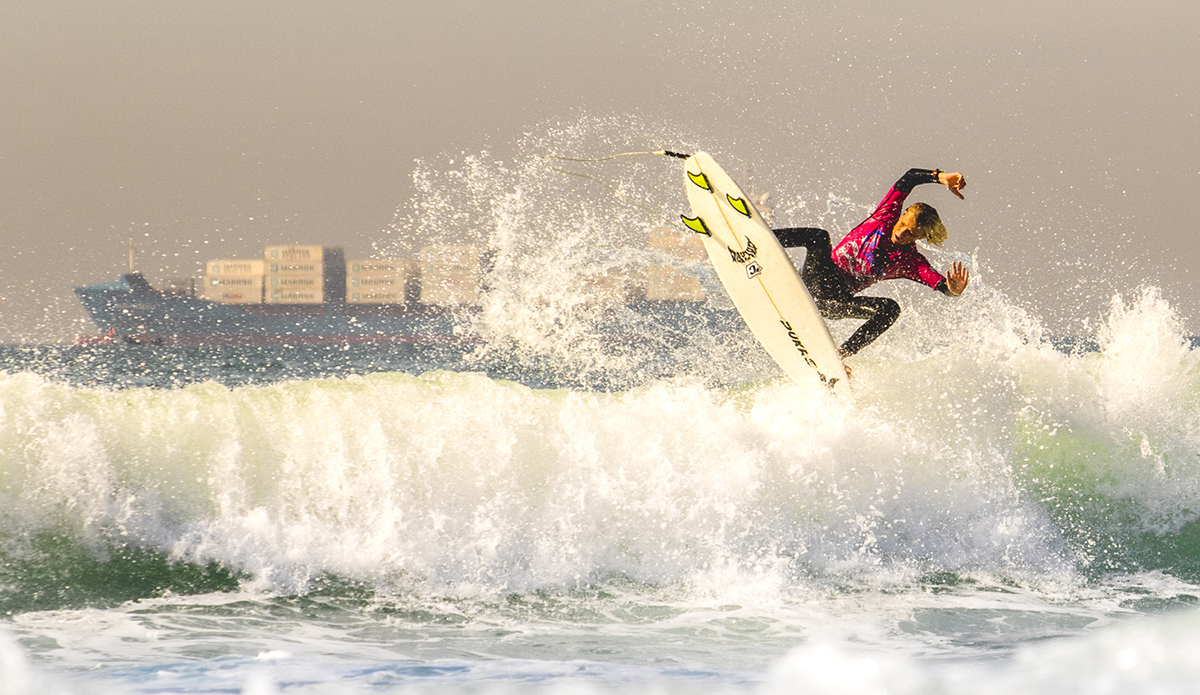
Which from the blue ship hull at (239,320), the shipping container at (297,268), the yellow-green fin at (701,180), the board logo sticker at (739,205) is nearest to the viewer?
the board logo sticker at (739,205)

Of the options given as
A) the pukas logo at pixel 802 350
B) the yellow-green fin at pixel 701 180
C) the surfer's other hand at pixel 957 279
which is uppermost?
the yellow-green fin at pixel 701 180

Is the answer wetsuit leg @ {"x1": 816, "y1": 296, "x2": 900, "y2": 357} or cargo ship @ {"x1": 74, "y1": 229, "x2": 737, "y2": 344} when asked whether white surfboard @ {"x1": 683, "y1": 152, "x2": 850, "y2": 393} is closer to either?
wetsuit leg @ {"x1": 816, "y1": 296, "x2": 900, "y2": 357}

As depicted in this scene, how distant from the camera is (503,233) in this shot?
7688mm

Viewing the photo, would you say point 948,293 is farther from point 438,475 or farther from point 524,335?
point 524,335

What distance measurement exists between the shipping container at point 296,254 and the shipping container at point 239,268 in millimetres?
1219

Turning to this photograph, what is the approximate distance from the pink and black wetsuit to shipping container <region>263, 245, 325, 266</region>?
6964 cm

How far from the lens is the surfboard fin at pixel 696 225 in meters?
6.10

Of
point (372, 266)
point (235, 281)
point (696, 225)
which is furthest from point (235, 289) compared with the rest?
point (696, 225)

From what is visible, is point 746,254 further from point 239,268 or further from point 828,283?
point 239,268

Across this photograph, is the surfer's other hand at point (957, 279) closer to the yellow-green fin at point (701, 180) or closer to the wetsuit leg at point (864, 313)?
the wetsuit leg at point (864, 313)

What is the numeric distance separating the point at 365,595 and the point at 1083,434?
5116 millimetres

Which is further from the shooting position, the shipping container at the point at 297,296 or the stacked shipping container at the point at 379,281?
the shipping container at the point at 297,296

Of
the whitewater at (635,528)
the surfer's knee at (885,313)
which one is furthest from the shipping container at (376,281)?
the surfer's knee at (885,313)

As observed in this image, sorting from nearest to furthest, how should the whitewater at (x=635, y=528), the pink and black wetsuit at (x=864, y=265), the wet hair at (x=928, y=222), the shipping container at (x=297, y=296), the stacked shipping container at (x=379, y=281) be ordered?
the whitewater at (x=635, y=528) → the wet hair at (x=928, y=222) → the pink and black wetsuit at (x=864, y=265) → the stacked shipping container at (x=379, y=281) → the shipping container at (x=297, y=296)
